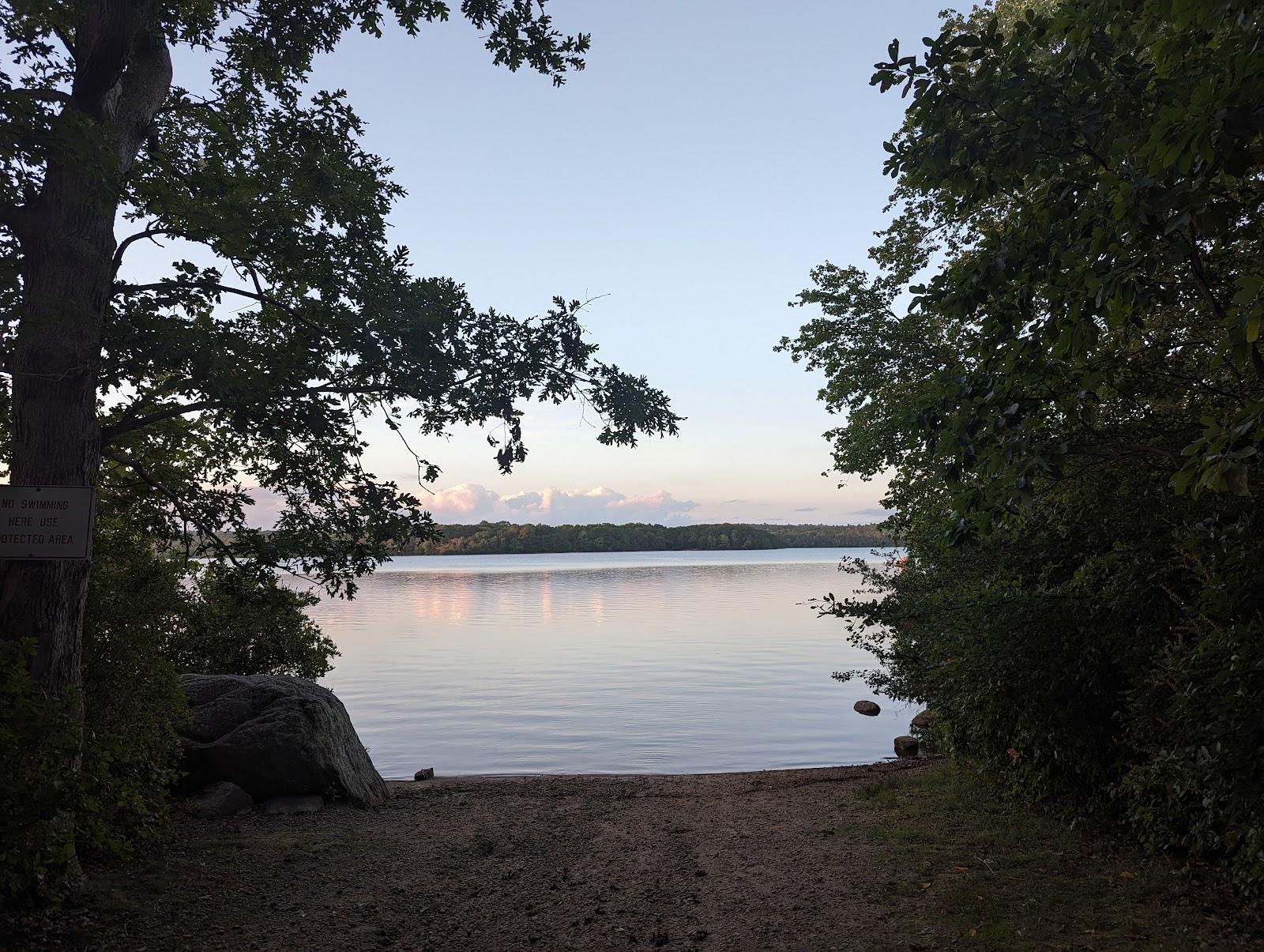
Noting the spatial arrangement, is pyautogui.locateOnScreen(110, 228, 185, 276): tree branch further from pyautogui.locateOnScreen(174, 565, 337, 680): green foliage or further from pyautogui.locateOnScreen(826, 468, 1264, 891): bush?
pyautogui.locateOnScreen(826, 468, 1264, 891): bush

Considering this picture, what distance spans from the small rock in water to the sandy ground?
7.01 meters

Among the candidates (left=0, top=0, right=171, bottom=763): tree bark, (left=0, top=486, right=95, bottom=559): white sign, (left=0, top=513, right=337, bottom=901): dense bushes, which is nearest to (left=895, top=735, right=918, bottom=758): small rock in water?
(left=0, top=513, right=337, bottom=901): dense bushes

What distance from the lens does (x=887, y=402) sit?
55.8 feet

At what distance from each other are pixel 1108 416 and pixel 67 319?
9649 millimetres

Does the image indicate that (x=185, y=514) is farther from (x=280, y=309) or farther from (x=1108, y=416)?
(x=1108, y=416)

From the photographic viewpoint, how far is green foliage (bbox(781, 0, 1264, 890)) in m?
4.93

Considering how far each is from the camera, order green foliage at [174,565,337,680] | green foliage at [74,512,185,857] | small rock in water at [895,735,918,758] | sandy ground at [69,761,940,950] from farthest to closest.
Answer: small rock in water at [895,735,918,758]
green foliage at [174,565,337,680]
green foliage at [74,512,185,857]
sandy ground at [69,761,940,950]

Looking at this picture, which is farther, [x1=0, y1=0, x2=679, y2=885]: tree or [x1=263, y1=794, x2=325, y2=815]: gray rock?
[x1=263, y1=794, x2=325, y2=815]: gray rock

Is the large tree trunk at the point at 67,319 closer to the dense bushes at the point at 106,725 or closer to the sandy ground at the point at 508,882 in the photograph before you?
the dense bushes at the point at 106,725

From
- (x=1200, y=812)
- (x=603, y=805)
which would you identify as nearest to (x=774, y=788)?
(x=603, y=805)

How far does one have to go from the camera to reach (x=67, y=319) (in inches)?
283

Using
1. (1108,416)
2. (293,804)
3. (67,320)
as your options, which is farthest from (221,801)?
(1108,416)

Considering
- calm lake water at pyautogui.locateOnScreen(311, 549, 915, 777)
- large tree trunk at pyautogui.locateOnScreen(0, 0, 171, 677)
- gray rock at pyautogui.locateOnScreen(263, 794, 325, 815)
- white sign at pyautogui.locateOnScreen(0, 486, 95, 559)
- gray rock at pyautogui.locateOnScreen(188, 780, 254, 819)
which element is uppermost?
large tree trunk at pyautogui.locateOnScreen(0, 0, 171, 677)

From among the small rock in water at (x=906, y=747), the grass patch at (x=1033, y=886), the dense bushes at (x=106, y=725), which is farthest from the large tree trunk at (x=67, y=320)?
the small rock in water at (x=906, y=747)
